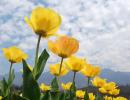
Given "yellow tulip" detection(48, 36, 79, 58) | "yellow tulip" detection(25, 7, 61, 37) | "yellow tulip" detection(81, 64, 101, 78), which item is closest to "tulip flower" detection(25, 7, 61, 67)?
"yellow tulip" detection(25, 7, 61, 37)

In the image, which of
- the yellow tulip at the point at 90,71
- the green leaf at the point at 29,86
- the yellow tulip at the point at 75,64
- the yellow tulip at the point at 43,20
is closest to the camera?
the green leaf at the point at 29,86

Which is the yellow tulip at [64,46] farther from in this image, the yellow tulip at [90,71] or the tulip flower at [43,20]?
the yellow tulip at [90,71]

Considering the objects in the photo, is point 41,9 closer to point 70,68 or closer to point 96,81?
point 70,68

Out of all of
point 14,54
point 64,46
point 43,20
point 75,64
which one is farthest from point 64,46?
point 14,54

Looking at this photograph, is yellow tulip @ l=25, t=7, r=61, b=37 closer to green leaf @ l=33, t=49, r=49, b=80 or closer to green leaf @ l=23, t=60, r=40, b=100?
green leaf @ l=33, t=49, r=49, b=80

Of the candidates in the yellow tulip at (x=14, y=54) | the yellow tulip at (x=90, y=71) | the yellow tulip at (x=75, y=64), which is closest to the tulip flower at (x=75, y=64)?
the yellow tulip at (x=75, y=64)

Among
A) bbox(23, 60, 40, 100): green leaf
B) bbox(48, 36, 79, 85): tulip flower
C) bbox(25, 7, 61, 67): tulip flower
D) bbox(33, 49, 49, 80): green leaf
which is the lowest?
bbox(23, 60, 40, 100): green leaf

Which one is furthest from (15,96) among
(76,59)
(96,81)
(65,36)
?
(96,81)
